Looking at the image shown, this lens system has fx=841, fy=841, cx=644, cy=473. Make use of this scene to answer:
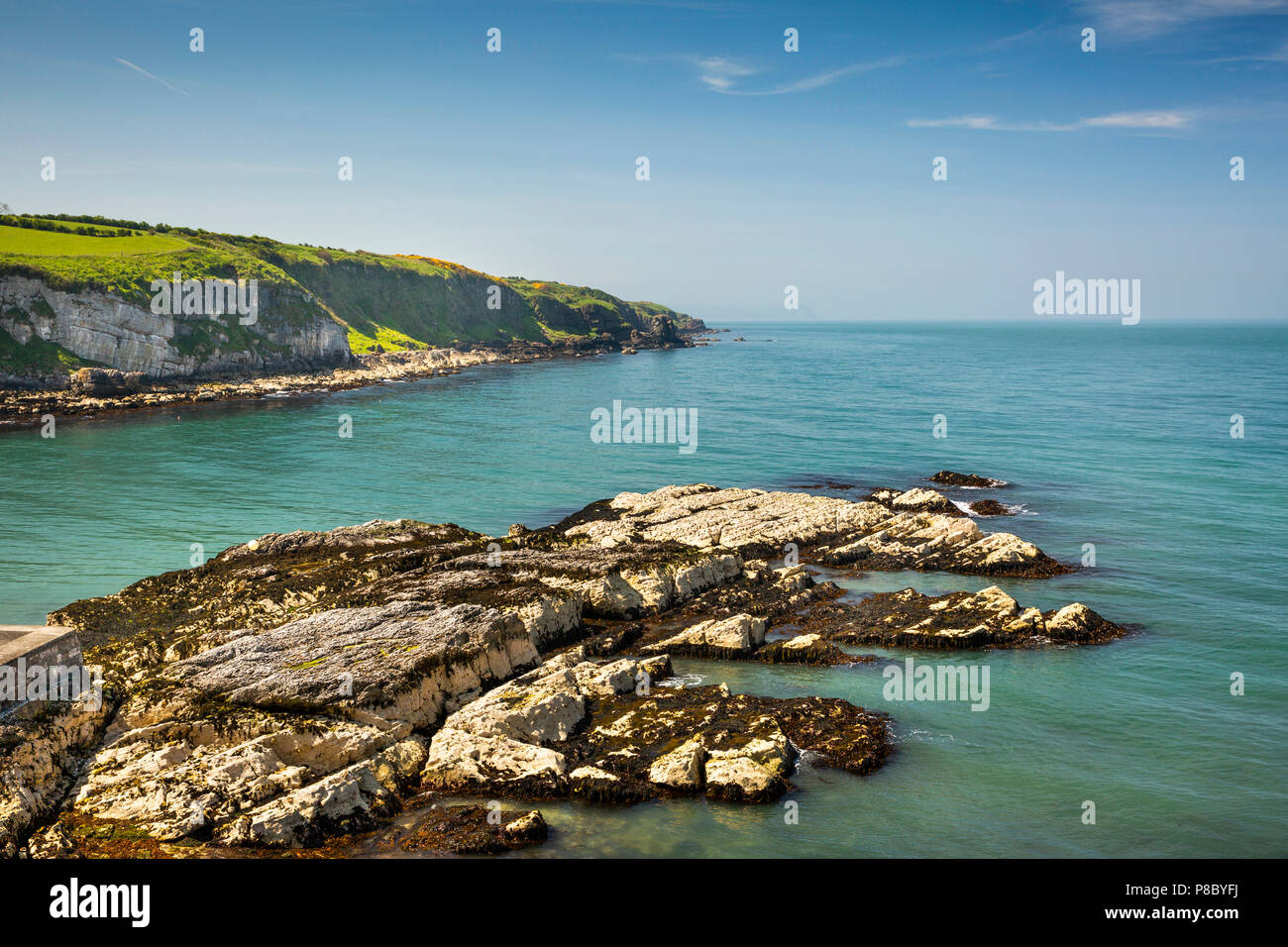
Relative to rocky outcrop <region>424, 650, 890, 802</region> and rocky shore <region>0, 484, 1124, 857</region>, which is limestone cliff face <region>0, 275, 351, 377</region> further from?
rocky outcrop <region>424, 650, 890, 802</region>

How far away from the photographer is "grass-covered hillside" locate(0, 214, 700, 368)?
9231cm

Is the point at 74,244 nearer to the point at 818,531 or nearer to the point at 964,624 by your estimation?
the point at 818,531

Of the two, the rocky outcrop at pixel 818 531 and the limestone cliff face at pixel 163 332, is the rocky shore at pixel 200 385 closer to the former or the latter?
the limestone cliff face at pixel 163 332

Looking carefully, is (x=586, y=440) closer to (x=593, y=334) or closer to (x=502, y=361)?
(x=502, y=361)

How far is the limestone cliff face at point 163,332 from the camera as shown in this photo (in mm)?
83688

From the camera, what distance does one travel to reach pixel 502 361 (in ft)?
492

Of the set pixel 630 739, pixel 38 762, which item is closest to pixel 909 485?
pixel 630 739

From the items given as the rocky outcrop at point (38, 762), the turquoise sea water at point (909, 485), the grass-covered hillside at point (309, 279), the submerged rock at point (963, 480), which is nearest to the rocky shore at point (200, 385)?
the grass-covered hillside at point (309, 279)

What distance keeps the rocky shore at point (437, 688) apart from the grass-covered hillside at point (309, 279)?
74000 millimetres

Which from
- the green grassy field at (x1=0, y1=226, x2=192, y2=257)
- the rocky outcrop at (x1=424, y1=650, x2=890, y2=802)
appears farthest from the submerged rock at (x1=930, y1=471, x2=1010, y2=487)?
the green grassy field at (x1=0, y1=226, x2=192, y2=257)

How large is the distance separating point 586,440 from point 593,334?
122 m

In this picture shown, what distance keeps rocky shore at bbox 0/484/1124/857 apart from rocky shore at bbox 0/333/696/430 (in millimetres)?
58988
